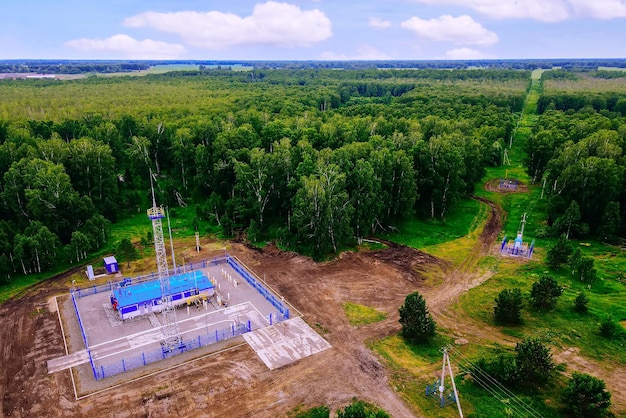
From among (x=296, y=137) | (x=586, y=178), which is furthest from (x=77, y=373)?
(x=586, y=178)

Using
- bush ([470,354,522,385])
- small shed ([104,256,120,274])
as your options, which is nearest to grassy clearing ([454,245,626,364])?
bush ([470,354,522,385])

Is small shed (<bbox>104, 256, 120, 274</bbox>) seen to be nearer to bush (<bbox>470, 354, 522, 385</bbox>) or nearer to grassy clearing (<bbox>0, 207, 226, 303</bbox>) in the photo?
grassy clearing (<bbox>0, 207, 226, 303</bbox>)

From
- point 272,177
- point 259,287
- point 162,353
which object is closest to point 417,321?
point 259,287

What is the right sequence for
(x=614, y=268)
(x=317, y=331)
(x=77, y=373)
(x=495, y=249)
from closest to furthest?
1. (x=77, y=373)
2. (x=317, y=331)
3. (x=614, y=268)
4. (x=495, y=249)

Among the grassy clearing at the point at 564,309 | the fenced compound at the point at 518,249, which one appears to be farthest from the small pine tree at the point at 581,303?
the fenced compound at the point at 518,249

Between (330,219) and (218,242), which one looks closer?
(330,219)

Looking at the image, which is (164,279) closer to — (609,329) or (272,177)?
(272,177)

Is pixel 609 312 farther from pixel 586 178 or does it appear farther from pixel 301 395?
pixel 301 395

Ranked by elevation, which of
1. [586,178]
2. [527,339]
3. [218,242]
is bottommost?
[218,242]
